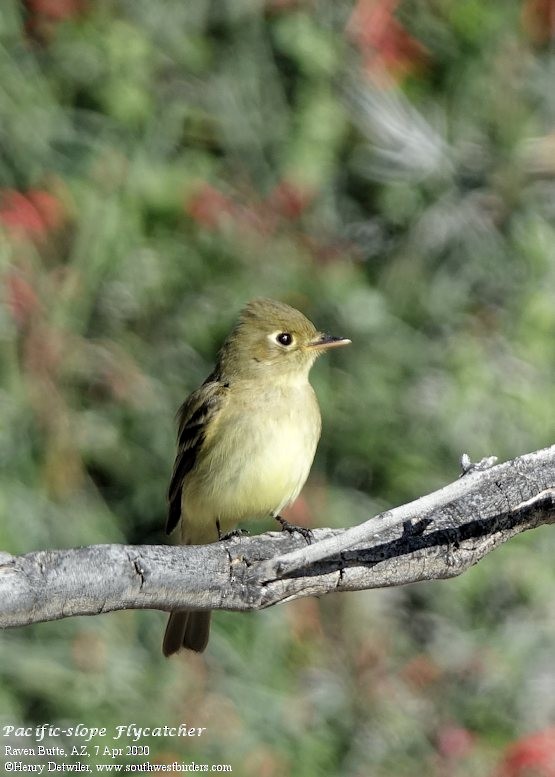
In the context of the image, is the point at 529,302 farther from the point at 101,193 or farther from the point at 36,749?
the point at 36,749

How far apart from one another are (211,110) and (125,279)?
810 mm

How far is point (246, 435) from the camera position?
4.11m

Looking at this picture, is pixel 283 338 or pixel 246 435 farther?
pixel 283 338

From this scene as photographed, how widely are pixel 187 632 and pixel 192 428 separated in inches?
25.1

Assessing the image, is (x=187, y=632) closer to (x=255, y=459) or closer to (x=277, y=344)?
(x=255, y=459)

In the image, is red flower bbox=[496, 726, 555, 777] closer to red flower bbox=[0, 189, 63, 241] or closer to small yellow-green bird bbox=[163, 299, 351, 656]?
small yellow-green bird bbox=[163, 299, 351, 656]

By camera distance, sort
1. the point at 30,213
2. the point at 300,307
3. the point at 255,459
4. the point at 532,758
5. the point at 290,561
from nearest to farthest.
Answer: the point at 290,561 → the point at 255,459 → the point at 532,758 → the point at 30,213 → the point at 300,307

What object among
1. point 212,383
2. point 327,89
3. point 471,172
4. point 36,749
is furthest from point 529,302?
point 36,749

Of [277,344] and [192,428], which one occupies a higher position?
[277,344]

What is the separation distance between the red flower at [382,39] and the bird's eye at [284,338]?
1708 mm

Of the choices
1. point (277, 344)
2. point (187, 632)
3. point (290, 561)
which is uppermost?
point (290, 561)

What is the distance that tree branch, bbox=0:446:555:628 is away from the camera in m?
2.51

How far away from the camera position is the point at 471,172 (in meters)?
5.58

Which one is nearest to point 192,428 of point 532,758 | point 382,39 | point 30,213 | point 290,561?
point 30,213
